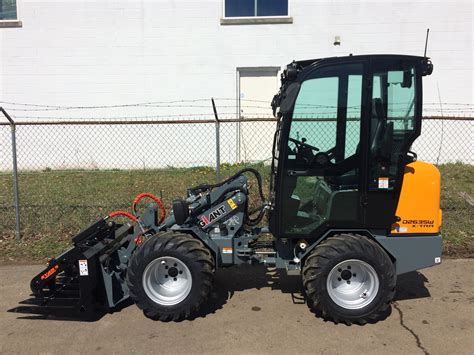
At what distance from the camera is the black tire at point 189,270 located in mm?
3764

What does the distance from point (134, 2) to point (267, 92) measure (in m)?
4.09

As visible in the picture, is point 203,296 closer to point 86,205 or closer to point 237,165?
point 86,205

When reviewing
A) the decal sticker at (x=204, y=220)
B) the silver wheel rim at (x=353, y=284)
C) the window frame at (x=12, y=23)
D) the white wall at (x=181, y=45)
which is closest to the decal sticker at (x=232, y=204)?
the decal sticker at (x=204, y=220)

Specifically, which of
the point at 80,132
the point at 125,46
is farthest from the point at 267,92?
the point at 80,132

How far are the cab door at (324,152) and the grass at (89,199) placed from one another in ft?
8.86

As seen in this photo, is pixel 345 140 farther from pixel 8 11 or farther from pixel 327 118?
pixel 8 11

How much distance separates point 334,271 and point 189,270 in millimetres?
1293

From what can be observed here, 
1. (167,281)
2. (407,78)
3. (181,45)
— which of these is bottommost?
(167,281)

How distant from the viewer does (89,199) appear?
25.7 feet

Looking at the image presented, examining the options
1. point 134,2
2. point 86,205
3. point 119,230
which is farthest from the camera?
point 134,2

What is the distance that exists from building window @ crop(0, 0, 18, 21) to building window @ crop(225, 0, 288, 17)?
18.4ft

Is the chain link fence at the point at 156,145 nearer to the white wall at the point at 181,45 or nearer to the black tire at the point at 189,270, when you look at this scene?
the white wall at the point at 181,45

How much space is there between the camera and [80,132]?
1114cm

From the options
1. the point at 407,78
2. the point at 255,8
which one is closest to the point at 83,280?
the point at 407,78
